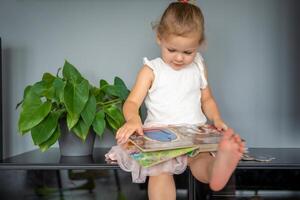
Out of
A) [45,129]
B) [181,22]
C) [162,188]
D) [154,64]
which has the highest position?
[181,22]

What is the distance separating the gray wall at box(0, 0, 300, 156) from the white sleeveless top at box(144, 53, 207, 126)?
0.33m

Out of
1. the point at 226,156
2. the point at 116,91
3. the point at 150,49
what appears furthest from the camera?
the point at 150,49

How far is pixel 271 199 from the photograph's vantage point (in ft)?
4.07

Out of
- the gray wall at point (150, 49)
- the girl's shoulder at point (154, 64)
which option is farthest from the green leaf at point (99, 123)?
the gray wall at point (150, 49)

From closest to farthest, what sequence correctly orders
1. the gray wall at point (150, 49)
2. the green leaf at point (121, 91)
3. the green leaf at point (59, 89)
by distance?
the green leaf at point (59, 89)
the green leaf at point (121, 91)
the gray wall at point (150, 49)

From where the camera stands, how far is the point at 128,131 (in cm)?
108

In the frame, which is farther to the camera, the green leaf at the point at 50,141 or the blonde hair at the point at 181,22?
the green leaf at the point at 50,141

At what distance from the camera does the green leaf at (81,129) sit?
1.29 meters

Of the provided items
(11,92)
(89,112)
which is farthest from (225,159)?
(11,92)

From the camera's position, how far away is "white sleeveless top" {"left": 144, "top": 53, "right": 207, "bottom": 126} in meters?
1.26

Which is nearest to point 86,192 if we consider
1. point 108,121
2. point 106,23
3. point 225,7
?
point 108,121

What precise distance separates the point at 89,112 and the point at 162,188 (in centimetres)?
36

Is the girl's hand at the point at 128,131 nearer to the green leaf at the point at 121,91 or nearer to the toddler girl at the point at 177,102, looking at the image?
the toddler girl at the point at 177,102

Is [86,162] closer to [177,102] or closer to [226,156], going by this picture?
[177,102]
